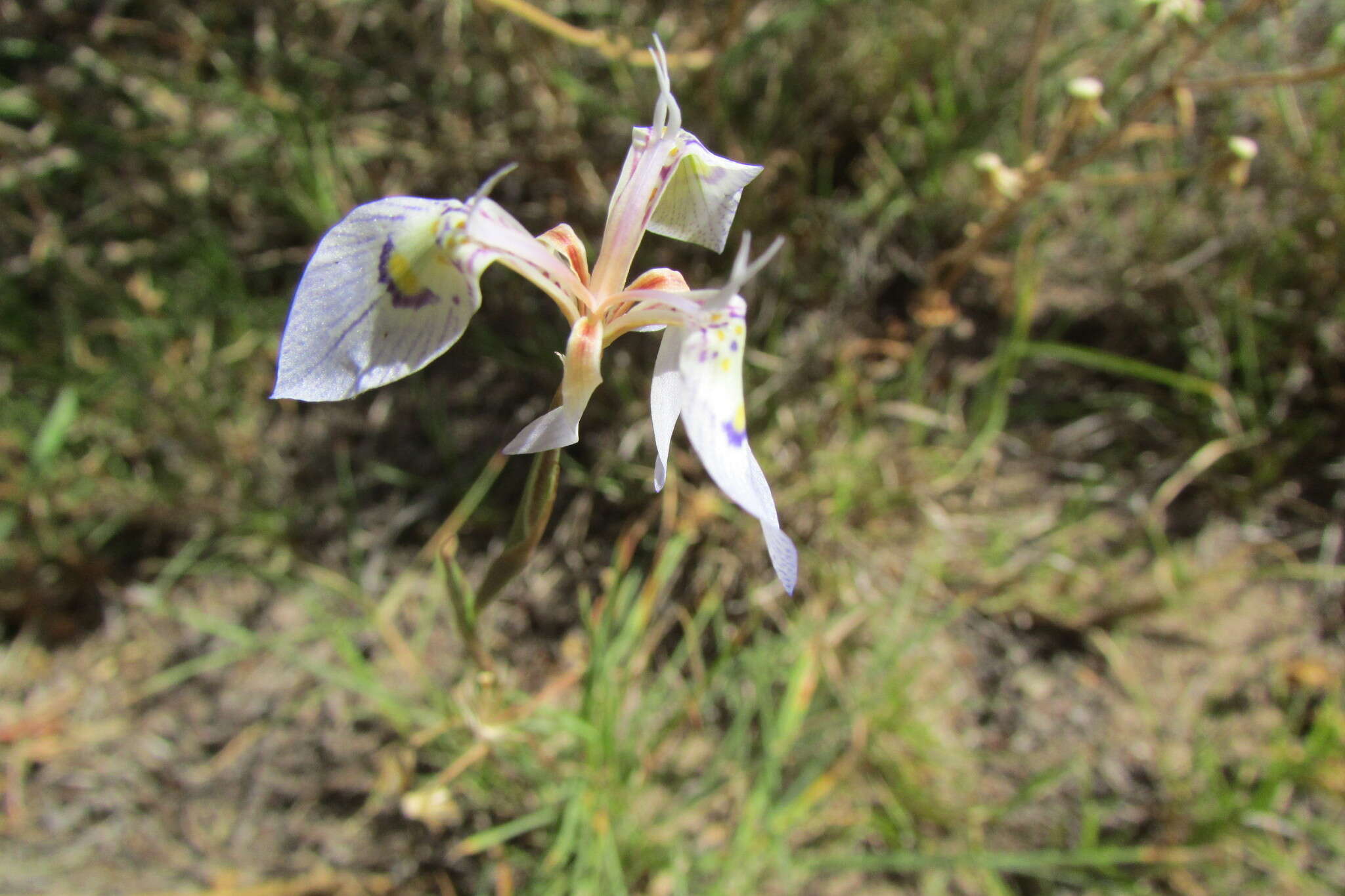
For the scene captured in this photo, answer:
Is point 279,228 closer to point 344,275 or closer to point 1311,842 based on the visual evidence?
point 344,275

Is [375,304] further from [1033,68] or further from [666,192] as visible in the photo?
[1033,68]

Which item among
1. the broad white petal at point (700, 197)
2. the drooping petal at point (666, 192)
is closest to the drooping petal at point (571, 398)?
the drooping petal at point (666, 192)

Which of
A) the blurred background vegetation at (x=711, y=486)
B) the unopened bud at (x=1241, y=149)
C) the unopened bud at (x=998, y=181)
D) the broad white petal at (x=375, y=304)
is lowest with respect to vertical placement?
the blurred background vegetation at (x=711, y=486)

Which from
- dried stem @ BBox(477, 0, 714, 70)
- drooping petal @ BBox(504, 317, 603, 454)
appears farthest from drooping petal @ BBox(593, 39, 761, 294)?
dried stem @ BBox(477, 0, 714, 70)

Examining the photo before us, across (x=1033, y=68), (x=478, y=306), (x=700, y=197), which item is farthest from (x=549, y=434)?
(x=1033, y=68)

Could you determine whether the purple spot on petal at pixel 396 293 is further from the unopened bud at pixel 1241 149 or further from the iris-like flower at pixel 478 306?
the unopened bud at pixel 1241 149

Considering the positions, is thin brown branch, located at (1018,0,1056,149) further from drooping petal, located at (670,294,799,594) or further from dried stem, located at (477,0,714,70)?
drooping petal, located at (670,294,799,594)

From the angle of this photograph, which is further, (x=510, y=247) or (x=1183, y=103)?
(x=1183, y=103)
